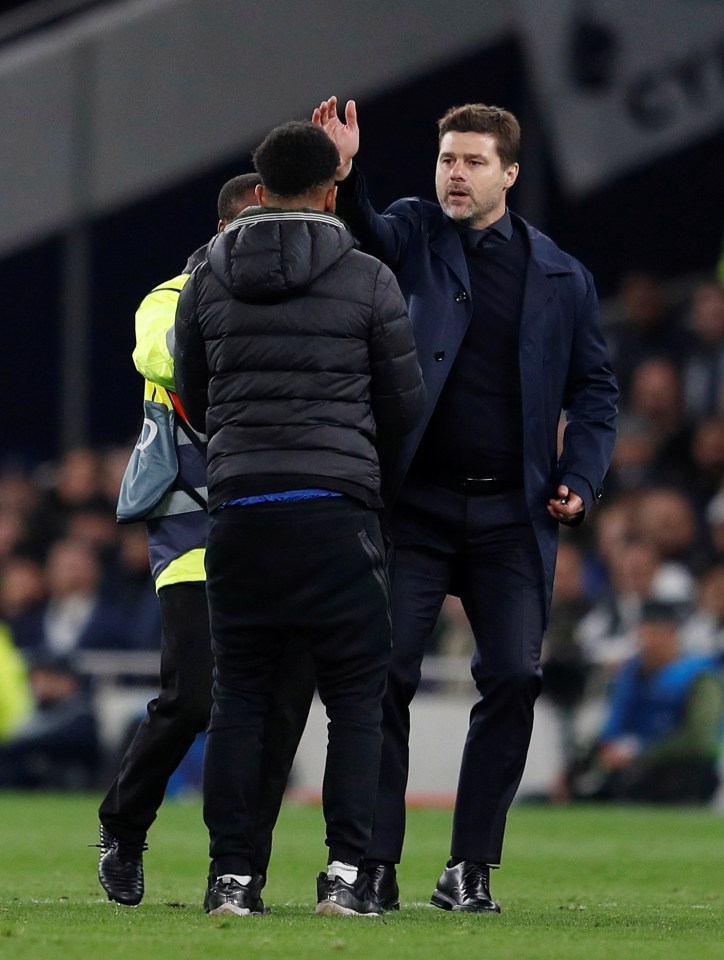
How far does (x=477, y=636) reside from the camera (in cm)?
570

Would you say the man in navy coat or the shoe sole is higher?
the man in navy coat

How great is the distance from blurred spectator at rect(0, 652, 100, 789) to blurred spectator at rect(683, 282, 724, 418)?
4116 mm

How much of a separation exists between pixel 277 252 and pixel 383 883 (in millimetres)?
1773

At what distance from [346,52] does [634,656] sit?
21.5 ft

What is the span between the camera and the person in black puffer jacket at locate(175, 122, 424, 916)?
4906 millimetres

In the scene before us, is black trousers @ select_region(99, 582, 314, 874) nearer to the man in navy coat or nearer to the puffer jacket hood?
the man in navy coat

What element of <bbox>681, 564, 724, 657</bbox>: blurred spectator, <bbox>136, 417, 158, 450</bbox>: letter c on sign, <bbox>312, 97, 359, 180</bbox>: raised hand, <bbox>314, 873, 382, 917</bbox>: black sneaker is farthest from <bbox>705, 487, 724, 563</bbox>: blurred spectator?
<bbox>314, 873, 382, 917</bbox>: black sneaker

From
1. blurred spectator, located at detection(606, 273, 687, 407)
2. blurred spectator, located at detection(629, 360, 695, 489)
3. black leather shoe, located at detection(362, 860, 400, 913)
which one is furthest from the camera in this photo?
blurred spectator, located at detection(606, 273, 687, 407)

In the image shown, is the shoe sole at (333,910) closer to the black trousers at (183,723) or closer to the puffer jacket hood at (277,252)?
the black trousers at (183,723)

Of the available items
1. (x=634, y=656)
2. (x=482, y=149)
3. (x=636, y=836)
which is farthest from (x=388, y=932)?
(x=634, y=656)

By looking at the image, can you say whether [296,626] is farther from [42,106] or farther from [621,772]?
[42,106]

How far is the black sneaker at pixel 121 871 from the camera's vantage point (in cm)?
559

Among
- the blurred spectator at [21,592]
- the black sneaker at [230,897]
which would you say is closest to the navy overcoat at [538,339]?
the black sneaker at [230,897]

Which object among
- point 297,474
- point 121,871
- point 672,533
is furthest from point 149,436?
point 672,533
